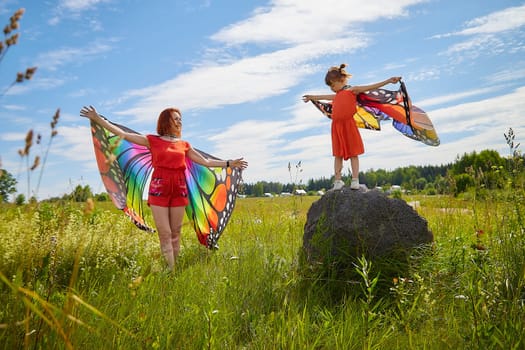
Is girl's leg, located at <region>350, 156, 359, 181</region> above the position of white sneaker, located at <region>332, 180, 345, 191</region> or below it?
above

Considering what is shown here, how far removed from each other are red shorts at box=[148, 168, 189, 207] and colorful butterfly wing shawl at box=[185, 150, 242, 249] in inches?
35.5

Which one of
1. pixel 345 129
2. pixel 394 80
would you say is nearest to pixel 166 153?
pixel 345 129

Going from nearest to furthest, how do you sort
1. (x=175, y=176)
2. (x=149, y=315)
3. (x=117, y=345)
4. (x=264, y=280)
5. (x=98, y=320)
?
1. (x=117, y=345)
2. (x=98, y=320)
3. (x=149, y=315)
4. (x=264, y=280)
5. (x=175, y=176)

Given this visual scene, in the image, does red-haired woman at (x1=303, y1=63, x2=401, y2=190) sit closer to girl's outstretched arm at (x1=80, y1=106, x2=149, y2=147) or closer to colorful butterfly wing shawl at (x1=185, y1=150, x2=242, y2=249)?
colorful butterfly wing shawl at (x1=185, y1=150, x2=242, y2=249)

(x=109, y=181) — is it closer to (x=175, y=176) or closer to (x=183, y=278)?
(x=175, y=176)

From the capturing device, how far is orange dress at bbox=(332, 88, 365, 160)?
18.6 feet

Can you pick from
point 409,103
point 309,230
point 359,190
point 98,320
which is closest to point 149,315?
point 98,320

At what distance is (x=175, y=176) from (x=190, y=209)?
1.17 m

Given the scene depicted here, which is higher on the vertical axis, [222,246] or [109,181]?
[109,181]

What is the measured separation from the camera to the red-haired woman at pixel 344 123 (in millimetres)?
5641

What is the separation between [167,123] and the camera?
5.71 m

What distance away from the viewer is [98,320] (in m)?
2.71

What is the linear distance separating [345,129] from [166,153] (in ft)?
7.80

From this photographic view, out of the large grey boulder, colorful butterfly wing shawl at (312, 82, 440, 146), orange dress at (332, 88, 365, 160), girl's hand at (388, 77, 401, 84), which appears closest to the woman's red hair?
orange dress at (332, 88, 365, 160)
